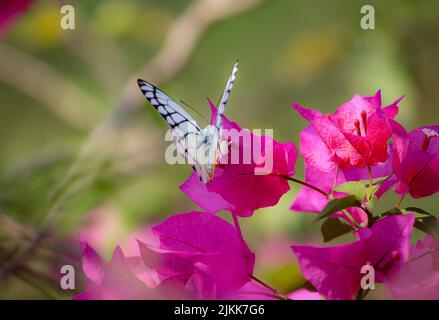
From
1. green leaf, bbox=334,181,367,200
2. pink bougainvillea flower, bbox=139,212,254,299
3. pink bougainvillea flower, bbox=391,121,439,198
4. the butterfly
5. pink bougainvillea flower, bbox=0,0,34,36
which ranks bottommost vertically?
pink bougainvillea flower, bbox=139,212,254,299

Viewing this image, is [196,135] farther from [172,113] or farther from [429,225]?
[429,225]

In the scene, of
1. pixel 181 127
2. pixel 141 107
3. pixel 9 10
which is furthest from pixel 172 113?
pixel 141 107

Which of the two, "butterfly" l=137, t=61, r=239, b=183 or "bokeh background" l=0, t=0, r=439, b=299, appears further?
"bokeh background" l=0, t=0, r=439, b=299

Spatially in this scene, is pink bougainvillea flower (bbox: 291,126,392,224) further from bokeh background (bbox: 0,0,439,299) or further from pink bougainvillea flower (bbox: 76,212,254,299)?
bokeh background (bbox: 0,0,439,299)

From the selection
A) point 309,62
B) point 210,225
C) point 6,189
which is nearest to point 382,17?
point 309,62

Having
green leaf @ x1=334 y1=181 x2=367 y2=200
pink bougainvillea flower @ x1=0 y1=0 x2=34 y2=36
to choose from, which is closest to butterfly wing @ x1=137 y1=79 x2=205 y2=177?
green leaf @ x1=334 y1=181 x2=367 y2=200

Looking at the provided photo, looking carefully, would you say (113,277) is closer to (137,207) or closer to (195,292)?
(195,292)

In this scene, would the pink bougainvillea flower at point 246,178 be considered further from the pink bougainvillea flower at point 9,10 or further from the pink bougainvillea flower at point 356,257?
the pink bougainvillea flower at point 9,10
